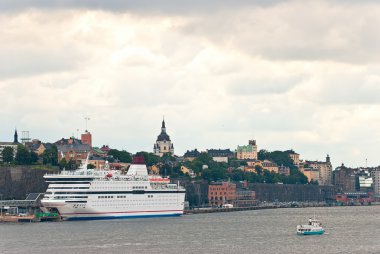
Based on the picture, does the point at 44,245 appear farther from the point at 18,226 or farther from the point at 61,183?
the point at 61,183

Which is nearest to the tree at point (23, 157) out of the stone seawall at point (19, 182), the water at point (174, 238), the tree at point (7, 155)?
the tree at point (7, 155)

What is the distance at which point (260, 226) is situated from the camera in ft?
454

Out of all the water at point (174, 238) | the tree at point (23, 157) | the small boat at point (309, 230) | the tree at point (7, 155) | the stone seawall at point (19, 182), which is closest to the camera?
the water at point (174, 238)

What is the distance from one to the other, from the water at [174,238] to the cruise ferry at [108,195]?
13.2ft

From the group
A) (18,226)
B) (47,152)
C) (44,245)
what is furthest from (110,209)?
(47,152)

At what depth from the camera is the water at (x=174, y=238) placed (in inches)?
3804

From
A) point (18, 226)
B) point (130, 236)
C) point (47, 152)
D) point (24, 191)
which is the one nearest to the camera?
point (130, 236)

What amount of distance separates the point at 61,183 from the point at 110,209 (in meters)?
8.39

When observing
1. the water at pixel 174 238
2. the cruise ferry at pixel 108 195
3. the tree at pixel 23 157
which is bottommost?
the water at pixel 174 238

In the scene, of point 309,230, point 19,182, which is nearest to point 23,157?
point 19,182

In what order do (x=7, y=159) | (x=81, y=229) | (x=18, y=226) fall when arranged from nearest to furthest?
(x=81, y=229), (x=18, y=226), (x=7, y=159)

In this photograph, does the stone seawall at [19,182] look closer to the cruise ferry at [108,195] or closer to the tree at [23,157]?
the tree at [23,157]

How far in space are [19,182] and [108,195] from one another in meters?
25.6

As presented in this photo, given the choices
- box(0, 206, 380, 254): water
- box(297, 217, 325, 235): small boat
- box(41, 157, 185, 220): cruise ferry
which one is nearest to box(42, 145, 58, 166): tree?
box(41, 157, 185, 220): cruise ferry
